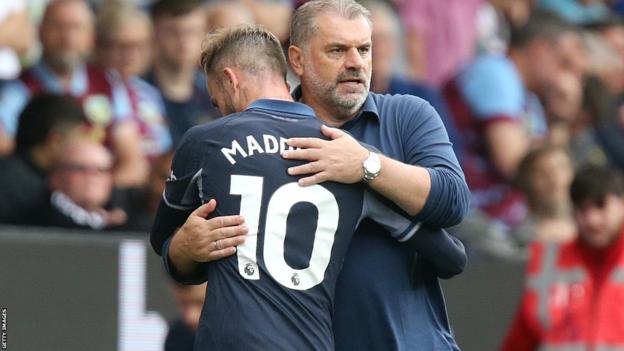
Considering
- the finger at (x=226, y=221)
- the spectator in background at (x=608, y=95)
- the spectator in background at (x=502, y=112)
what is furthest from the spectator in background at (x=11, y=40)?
the spectator in background at (x=608, y=95)

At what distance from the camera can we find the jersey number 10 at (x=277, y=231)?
454 centimetres

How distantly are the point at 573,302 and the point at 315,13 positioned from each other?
3833mm

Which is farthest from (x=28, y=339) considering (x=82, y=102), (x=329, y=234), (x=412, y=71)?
(x=412, y=71)

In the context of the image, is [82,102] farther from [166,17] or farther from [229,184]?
[229,184]

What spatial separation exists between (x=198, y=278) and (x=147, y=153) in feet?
13.3

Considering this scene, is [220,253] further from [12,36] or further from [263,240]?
[12,36]

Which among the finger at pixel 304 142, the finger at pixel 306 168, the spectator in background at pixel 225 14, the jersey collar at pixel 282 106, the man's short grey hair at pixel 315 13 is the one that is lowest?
the spectator in background at pixel 225 14

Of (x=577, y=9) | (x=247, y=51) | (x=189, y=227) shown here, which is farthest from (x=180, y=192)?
(x=577, y=9)

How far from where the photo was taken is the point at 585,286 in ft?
27.1

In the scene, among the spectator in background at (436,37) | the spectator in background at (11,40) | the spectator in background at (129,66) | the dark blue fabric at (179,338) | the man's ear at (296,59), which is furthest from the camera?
the spectator in background at (436,37)

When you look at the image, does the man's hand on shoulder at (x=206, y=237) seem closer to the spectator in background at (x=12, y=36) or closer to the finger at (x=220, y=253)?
the finger at (x=220, y=253)

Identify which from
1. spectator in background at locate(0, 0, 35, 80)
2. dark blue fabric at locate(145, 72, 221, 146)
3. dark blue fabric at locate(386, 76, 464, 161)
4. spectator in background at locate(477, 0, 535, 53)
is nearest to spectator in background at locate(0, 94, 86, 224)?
spectator in background at locate(0, 0, 35, 80)

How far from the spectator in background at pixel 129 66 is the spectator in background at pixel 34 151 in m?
0.79

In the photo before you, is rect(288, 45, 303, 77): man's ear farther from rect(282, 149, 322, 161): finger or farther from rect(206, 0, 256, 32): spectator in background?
rect(206, 0, 256, 32): spectator in background
